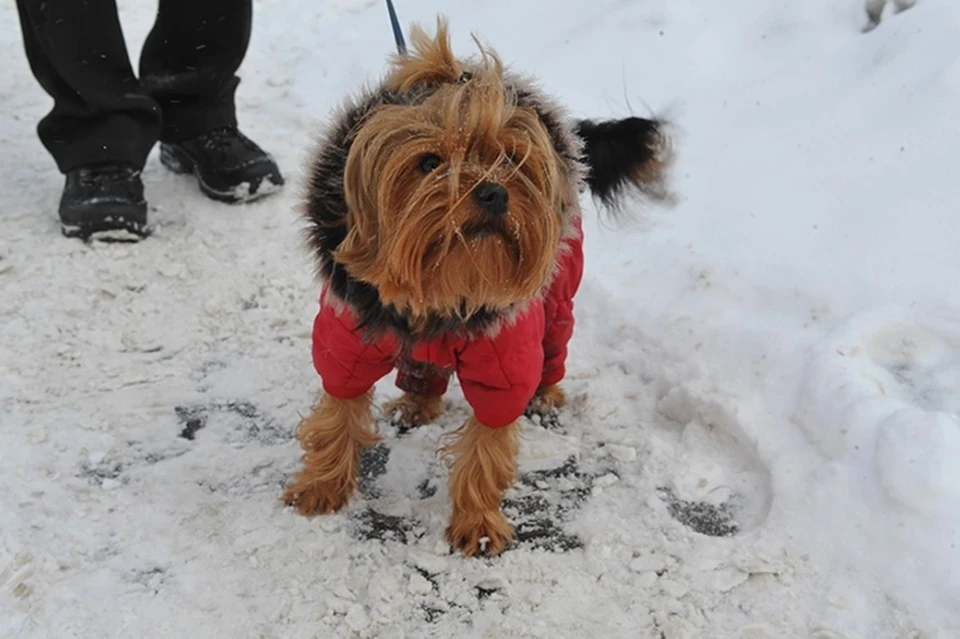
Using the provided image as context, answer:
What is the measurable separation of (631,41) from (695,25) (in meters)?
0.32

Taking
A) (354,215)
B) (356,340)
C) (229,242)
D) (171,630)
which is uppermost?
(354,215)

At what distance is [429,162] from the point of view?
1.89 metres

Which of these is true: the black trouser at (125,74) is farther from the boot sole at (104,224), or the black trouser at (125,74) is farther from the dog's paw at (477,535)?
the dog's paw at (477,535)

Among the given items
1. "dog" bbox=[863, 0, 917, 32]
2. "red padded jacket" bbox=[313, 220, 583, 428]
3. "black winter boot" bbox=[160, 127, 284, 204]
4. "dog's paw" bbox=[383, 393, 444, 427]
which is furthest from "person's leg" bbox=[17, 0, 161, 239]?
"dog" bbox=[863, 0, 917, 32]

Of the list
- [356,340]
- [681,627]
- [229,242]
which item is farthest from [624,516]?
[229,242]

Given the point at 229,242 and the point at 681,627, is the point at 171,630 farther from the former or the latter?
the point at 229,242

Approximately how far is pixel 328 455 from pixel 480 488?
43 centimetres

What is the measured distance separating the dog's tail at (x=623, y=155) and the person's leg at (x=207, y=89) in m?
1.71

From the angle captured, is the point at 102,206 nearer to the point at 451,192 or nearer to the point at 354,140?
the point at 354,140

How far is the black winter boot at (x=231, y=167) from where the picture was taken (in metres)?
3.91

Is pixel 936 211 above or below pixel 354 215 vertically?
below

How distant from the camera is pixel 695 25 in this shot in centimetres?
459

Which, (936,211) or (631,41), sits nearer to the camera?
(936,211)

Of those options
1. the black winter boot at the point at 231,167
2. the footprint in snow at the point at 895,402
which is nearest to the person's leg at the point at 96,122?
the black winter boot at the point at 231,167
